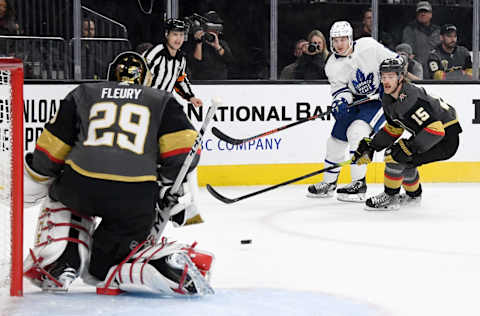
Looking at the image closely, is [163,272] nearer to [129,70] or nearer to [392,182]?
[129,70]

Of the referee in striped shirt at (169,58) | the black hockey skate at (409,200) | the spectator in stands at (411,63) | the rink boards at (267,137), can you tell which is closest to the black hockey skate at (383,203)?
the black hockey skate at (409,200)

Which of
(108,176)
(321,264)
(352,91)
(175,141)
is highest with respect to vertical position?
(352,91)

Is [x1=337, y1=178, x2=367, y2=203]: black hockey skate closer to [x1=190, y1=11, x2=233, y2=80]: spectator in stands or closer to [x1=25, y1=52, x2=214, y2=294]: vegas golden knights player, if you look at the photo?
[x1=190, y1=11, x2=233, y2=80]: spectator in stands

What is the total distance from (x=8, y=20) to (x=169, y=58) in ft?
3.68

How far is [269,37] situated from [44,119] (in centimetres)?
164

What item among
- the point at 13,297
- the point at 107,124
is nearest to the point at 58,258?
the point at 13,297

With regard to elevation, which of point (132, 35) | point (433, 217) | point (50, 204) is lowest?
point (433, 217)

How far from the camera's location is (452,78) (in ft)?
21.4

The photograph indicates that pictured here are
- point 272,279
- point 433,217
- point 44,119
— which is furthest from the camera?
point 44,119

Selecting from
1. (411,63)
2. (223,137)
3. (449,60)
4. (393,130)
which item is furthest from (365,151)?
(449,60)

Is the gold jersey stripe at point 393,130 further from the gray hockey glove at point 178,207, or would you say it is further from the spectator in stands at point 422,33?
the gray hockey glove at point 178,207

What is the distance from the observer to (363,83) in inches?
213

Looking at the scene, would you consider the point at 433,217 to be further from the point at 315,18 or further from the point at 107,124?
the point at 107,124

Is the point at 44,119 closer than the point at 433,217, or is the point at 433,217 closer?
the point at 433,217
